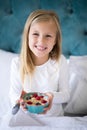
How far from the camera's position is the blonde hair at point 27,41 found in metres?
1.39

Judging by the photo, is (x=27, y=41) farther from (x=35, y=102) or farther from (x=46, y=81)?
(x=35, y=102)

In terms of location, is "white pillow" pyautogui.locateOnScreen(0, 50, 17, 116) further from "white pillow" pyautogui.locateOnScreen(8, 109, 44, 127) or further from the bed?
"white pillow" pyautogui.locateOnScreen(8, 109, 44, 127)

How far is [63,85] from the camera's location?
145 centimetres

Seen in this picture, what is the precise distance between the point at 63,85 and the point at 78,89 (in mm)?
117

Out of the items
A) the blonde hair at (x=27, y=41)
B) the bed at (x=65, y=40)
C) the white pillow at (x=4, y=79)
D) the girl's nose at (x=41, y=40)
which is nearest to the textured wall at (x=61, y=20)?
the bed at (x=65, y=40)

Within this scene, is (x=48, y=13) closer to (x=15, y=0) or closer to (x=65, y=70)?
(x=65, y=70)

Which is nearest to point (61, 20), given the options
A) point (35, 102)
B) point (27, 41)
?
point (27, 41)

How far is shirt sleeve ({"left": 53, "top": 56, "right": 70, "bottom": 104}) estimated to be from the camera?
4.66 feet

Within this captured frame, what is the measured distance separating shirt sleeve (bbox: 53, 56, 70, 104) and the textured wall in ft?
1.03

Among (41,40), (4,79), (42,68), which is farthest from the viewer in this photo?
(4,79)

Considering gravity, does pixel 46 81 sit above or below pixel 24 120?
above

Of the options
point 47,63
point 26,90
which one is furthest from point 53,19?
A: point 26,90

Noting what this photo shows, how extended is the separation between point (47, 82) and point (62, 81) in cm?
7

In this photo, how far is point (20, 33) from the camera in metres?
1.82
